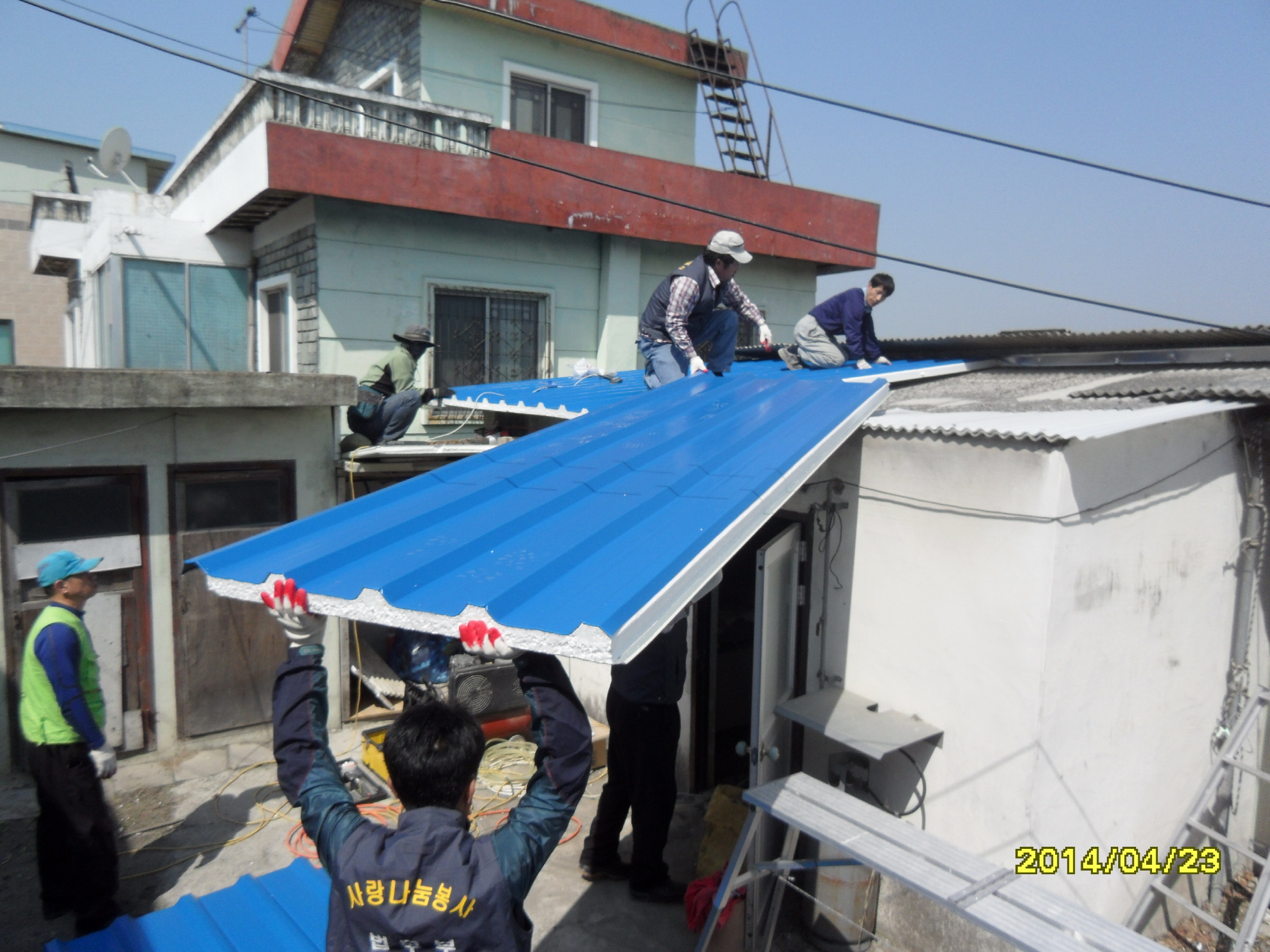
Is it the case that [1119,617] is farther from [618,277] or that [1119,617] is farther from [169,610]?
[618,277]

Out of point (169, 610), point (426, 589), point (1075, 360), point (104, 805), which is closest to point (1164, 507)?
point (1075, 360)

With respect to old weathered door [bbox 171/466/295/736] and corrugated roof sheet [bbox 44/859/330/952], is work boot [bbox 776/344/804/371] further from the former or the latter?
corrugated roof sheet [bbox 44/859/330/952]

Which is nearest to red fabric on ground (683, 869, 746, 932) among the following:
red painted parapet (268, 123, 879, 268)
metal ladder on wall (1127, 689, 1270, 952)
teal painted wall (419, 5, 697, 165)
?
metal ladder on wall (1127, 689, 1270, 952)

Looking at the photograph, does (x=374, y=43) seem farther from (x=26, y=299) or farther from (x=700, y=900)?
(x=700, y=900)

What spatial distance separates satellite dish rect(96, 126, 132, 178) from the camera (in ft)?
37.9

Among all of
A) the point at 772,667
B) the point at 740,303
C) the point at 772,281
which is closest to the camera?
the point at 772,667

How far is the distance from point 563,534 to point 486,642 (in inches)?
31.8

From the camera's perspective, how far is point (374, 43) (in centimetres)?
1198

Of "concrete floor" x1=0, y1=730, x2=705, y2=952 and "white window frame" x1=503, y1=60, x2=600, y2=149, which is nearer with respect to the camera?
"concrete floor" x1=0, y1=730, x2=705, y2=952

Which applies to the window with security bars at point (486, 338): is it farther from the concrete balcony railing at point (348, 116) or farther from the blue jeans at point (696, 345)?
the blue jeans at point (696, 345)

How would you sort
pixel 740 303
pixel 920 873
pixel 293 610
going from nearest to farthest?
pixel 293 610, pixel 920 873, pixel 740 303

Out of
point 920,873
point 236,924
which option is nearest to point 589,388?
point 236,924

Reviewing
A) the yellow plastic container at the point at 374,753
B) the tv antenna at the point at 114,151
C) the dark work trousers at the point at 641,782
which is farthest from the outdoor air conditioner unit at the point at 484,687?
the tv antenna at the point at 114,151
